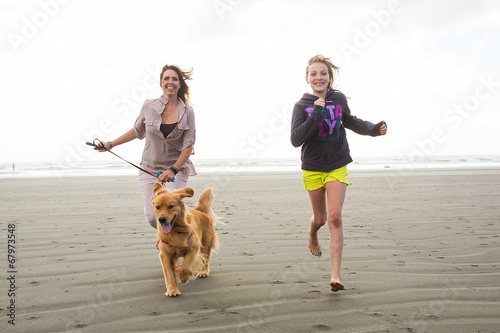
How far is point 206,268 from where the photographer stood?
14.3 feet

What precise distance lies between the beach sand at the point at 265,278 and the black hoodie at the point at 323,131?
1.25 m

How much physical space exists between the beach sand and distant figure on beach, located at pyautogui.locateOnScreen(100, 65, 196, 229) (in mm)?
1079

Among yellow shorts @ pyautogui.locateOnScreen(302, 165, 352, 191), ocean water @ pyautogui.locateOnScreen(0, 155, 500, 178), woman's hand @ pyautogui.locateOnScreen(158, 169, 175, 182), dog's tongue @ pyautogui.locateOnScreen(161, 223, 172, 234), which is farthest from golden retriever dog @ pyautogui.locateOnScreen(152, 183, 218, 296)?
ocean water @ pyautogui.locateOnScreen(0, 155, 500, 178)

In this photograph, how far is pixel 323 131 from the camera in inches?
155

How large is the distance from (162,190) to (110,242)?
2.38 m

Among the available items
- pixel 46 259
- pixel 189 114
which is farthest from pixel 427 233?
pixel 46 259

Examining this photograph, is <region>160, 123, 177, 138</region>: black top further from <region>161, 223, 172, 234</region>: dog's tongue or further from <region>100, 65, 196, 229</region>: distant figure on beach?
<region>161, 223, 172, 234</region>: dog's tongue

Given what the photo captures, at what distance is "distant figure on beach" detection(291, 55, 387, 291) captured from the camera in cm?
375

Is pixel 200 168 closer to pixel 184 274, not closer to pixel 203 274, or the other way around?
pixel 203 274

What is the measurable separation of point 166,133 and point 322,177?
1.98 metres

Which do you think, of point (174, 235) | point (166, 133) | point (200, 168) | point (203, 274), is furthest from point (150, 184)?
point (200, 168)

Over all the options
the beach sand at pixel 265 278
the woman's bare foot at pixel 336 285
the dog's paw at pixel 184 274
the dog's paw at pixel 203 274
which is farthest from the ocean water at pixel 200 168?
the woman's bare foot at pixel 336 285

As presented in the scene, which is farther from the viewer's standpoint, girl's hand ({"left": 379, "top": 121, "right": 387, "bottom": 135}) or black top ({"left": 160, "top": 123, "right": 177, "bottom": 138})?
black top ({"left": 160, "top": 123, "right": 177, "bottom": 138})

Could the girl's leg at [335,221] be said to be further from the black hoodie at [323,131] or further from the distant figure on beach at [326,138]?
the black hoodie at [323,131]
